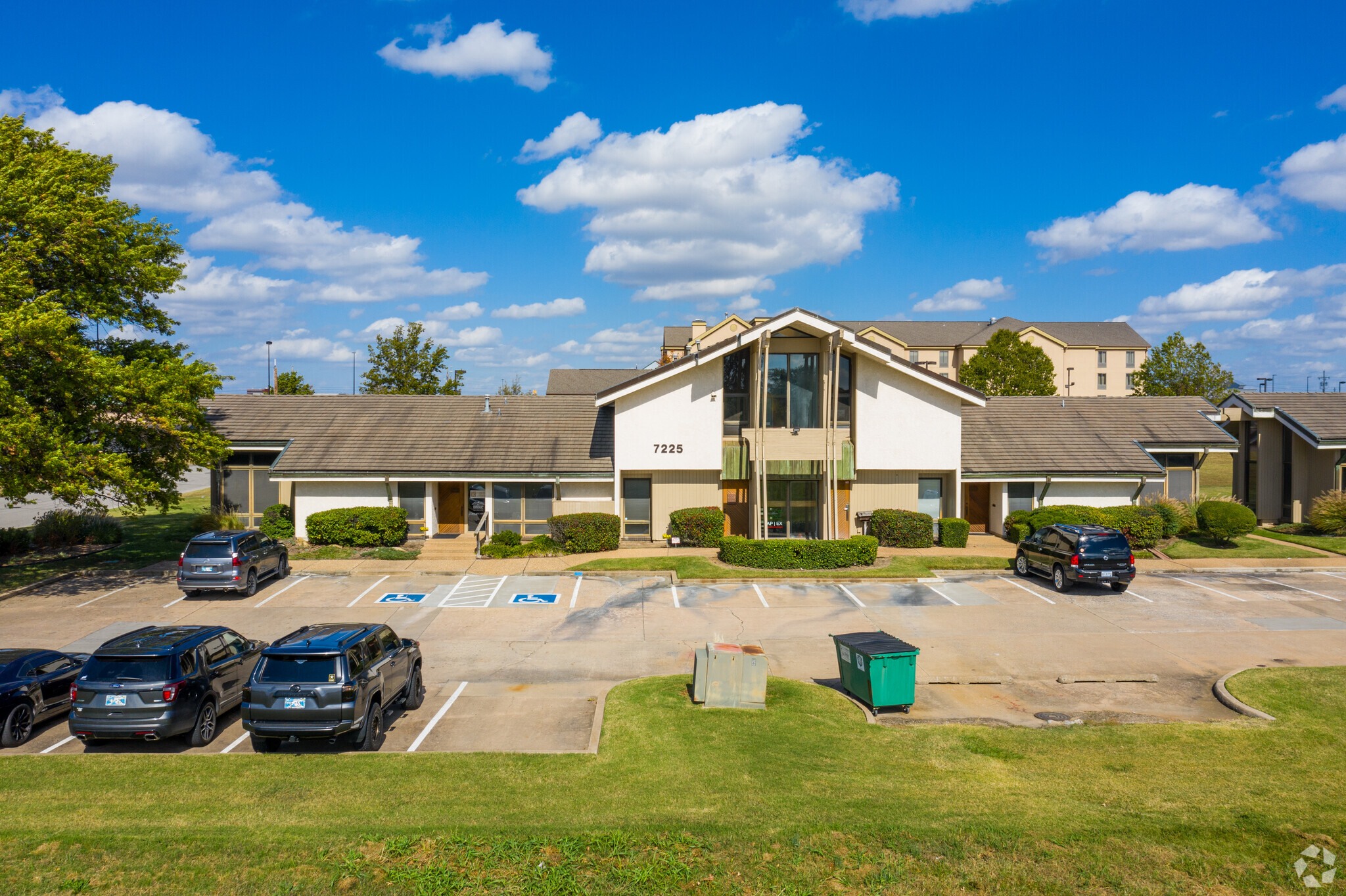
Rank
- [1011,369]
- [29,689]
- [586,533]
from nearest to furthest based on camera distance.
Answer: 1. [29,689]
2. [586,533]
3. [1011,369]

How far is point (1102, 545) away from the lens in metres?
22.2

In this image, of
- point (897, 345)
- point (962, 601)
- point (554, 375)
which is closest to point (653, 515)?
point (962, 601)

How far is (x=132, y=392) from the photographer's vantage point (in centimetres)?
2220

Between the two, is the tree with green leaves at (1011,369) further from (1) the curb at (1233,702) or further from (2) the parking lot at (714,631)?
(1) the curb at (1233,702)

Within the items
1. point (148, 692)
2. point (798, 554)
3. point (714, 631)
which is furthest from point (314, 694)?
point (798, 554)

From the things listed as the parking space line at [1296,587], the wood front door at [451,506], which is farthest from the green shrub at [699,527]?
the parking space line at [1296,587]

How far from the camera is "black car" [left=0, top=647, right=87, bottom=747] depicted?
12.3 m

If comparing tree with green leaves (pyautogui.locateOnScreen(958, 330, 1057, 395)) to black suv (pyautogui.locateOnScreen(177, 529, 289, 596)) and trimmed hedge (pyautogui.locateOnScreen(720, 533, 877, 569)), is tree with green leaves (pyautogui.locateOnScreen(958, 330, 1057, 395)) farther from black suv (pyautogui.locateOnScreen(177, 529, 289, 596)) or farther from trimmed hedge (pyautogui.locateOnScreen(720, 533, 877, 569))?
black suv (pyautogui.locateOnScreen(177, 529, 289, 596))

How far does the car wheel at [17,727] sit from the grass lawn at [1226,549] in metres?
30.2

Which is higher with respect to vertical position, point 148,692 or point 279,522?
point 279,522

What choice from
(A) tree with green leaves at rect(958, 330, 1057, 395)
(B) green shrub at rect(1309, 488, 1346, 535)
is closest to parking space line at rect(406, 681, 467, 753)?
(B) green shrub at rect(1309, 488, 1346, 535)

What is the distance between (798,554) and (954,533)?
6.72 metres

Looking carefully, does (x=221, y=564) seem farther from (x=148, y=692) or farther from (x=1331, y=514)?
(x=1331, y=514)

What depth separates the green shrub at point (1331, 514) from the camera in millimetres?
29516
